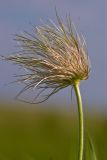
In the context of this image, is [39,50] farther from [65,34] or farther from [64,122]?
[64,122]

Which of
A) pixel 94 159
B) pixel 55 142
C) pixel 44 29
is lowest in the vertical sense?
pixel 94 159

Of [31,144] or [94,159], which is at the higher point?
[31,144]

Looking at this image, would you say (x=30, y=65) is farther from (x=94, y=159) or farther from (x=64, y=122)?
(x=64, y=122)

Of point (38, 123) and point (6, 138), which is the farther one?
point (38, 123)

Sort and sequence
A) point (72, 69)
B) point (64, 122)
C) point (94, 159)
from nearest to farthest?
point (94, 159) < point (72, 69) < point (64, 122)

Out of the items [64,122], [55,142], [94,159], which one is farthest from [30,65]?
[64,122]

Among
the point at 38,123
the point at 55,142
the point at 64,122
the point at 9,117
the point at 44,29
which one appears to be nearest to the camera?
the point at 44,29
